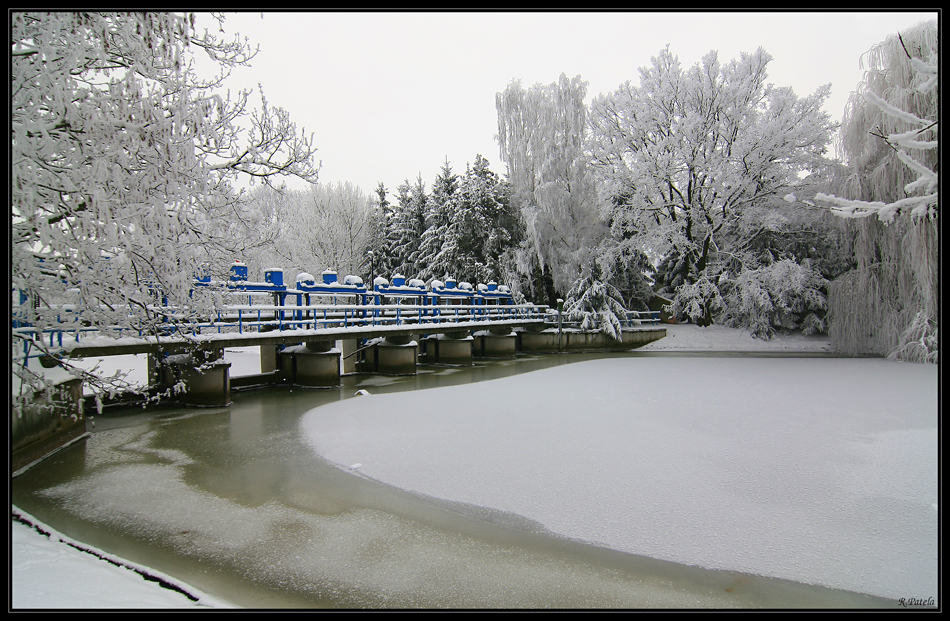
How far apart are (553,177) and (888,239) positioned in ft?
48.7

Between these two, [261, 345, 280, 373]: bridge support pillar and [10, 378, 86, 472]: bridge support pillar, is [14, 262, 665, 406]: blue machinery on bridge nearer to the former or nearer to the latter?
[261, 345, 280, 373]: bridge support pillar

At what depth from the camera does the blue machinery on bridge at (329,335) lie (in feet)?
33.7

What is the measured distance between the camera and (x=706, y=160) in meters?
22.6

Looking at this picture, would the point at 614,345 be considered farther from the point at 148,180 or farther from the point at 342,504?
the point at 148,180

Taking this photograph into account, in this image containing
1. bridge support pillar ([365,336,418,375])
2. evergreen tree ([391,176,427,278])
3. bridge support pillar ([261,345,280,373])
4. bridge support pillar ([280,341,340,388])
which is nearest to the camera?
bridge support pillar ([280,341,340,388])

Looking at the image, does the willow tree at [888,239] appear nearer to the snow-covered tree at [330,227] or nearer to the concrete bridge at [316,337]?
the concrete bridge at [316,337]

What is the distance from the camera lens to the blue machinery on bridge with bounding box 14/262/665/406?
33.7 ft

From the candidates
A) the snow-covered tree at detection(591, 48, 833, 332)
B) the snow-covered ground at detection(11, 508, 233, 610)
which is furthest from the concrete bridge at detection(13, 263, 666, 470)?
the snow-covered tree at detection(591, 48, 833, 332)

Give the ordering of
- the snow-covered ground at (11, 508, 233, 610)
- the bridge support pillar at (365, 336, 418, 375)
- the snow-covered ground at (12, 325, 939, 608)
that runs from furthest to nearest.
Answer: the bridge support pillar at (365, 336, 418, 375)
the snow-covered ground at (12, 325, 939, 608)
the snow-covered ground at (11, 508, 233, 610)

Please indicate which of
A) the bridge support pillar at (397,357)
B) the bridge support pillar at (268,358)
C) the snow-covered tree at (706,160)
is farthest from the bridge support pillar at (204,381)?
the snow-covered tree at (706,160)

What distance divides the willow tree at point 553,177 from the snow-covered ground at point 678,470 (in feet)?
46.7

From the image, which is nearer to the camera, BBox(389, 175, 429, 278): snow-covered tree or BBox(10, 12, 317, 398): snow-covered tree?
BBox(10, 12, 317, 398): snow-covered tree

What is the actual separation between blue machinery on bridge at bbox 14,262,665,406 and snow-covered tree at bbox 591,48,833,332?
4.54 m
